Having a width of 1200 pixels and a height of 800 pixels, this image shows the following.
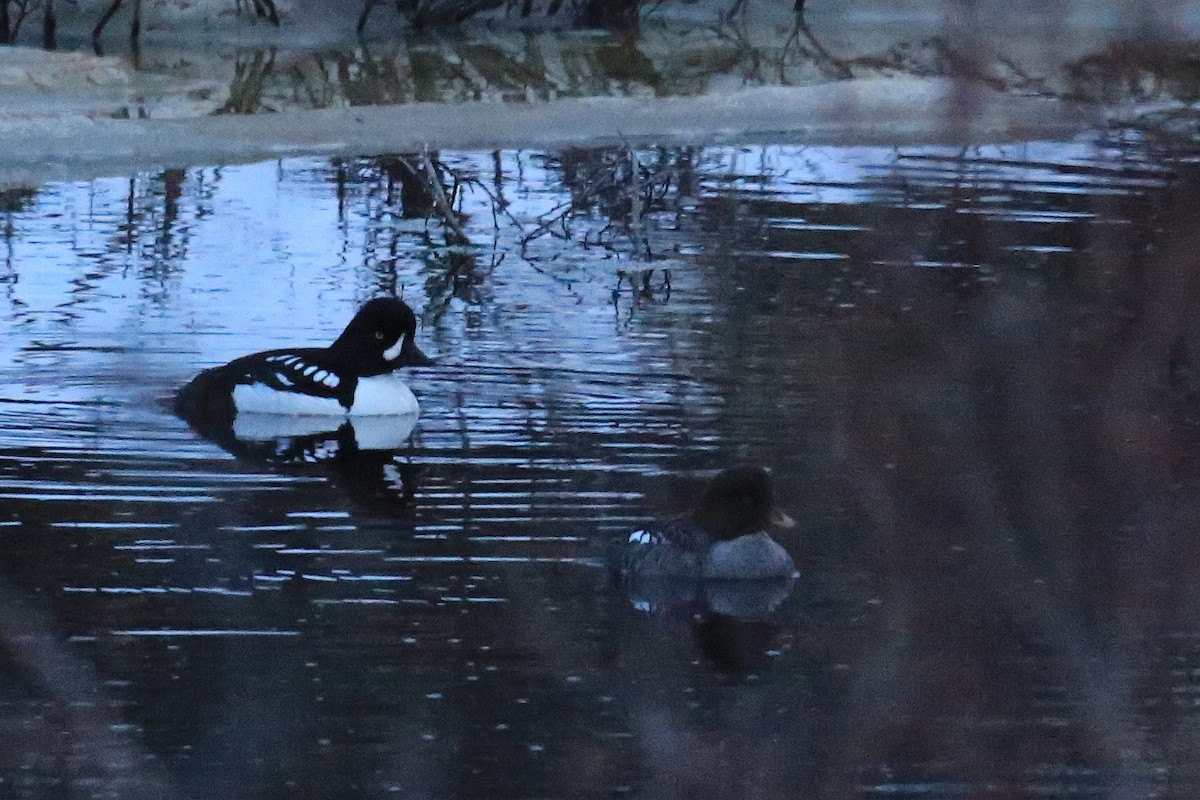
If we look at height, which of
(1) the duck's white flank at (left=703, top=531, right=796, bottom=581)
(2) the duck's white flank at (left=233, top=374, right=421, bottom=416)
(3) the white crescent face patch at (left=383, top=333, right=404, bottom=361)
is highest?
(3) the white crescent face patch at (left=383, top=333, right=404, bottom=361)

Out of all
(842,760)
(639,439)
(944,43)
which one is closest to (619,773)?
(842,760)

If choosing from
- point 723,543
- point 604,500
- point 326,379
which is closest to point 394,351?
point 326,379

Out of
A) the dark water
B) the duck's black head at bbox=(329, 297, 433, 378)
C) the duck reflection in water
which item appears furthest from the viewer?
the duck's black head at bbox=(329, 297, 433, 378)

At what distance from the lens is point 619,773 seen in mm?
4621

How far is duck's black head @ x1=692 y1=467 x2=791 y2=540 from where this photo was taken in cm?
588

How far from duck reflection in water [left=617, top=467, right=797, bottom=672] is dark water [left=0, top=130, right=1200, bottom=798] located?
9 cm

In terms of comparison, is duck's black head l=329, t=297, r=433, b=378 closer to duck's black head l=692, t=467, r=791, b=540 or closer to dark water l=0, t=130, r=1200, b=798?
dark water l=0, t=130, r=1200, b=798

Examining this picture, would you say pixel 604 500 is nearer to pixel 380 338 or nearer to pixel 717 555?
pixel 717 555

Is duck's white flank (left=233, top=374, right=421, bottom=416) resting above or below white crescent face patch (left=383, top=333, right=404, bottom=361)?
below

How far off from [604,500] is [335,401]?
160 centimetres

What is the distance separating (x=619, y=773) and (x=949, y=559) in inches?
66.8

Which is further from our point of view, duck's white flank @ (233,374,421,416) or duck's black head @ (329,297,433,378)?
duck's black head @ (329,297,433,378)

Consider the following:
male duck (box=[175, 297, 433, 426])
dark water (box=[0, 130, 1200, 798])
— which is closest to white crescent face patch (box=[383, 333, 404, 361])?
male duck (box=[175, 297, 433, 426])

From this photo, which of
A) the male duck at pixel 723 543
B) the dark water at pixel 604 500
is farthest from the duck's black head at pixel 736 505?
the dark water at pixel 604 500
